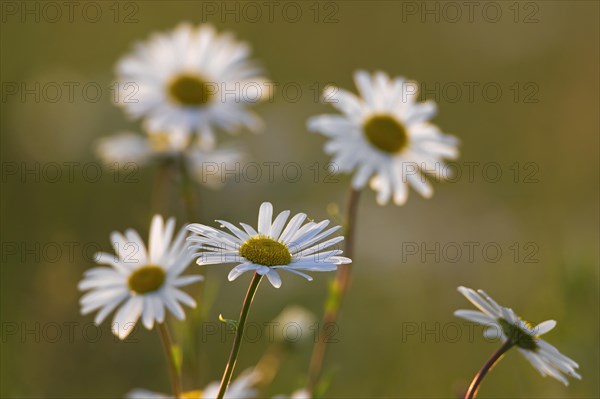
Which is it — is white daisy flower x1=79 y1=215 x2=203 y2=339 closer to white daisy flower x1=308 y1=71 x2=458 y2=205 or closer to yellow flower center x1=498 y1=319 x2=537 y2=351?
yellow flower center x1=498 y1=319 x2=537 y2=351

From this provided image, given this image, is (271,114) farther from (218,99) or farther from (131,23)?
(218,99)

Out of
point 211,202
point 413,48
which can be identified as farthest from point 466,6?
point 211,202

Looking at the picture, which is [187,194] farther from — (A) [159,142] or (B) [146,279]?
(B) [146,279]

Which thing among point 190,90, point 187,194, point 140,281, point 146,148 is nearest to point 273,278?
point 140,281

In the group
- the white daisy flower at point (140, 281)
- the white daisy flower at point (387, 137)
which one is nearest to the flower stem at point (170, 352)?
the white daisy flower at point (140, 281)

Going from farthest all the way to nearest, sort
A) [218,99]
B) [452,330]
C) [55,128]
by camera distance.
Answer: [55,128] → [452,330] → [218,99]

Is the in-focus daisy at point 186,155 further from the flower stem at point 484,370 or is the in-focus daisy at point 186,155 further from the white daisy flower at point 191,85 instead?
the flower stem at point 484,370
